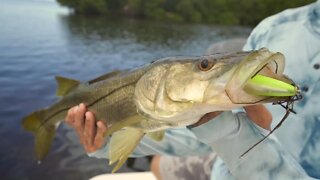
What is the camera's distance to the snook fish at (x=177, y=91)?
1330 millimetres

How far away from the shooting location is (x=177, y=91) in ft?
5.18

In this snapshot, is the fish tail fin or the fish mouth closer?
the fish mouth

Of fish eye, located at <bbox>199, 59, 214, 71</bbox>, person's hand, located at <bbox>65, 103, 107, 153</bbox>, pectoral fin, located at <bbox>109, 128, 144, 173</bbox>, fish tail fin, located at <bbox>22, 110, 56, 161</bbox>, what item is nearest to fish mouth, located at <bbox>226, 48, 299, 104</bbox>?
fish eye, located at <bbox>199, 59, 214, 71</bbox>

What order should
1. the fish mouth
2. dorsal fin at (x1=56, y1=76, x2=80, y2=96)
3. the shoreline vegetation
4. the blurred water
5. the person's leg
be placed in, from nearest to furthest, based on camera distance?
1. the fish mouth
2. dorsal fin at (x1=56, y1=76, x2=80, y2=96)
3. the person's leg
4. the blurred water
5. the shoreline vegetation

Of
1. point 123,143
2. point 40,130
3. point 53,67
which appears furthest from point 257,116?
point 53,67

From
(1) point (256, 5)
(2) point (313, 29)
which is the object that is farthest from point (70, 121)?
(1) point (256, 5)

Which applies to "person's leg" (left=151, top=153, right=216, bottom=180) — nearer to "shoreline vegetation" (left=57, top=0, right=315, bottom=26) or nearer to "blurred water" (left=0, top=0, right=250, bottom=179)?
"blurred water" (left=0, top=0, right=250, bottom=179)

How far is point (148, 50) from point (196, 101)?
81.4ft

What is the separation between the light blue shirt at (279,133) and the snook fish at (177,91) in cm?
26

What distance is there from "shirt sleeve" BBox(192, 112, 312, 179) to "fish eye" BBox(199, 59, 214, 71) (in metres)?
0.34

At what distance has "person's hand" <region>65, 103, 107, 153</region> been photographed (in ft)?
7.30

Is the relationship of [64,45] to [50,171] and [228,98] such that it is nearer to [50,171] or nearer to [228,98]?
[50,171]

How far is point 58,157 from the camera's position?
6.77m

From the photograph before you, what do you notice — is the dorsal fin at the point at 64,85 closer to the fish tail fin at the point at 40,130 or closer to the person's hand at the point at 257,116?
the fish tail fin at the point at 40,130
